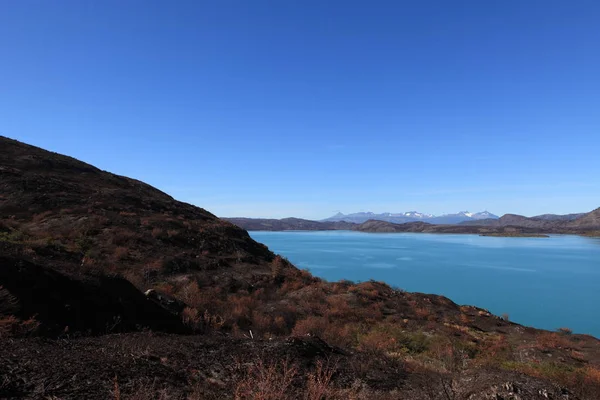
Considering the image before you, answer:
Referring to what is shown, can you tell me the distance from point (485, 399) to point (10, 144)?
50.1 meters

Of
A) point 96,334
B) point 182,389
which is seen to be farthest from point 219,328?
point 182,389

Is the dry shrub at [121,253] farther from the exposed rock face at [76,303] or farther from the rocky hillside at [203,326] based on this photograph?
the exposed rock face at [76,303]

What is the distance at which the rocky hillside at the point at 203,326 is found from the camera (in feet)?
18.5

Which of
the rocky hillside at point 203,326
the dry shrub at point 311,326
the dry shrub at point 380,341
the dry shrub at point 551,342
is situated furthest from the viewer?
the dry shrub at point 551,342

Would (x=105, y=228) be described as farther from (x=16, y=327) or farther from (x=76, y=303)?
(x=16, y=327)

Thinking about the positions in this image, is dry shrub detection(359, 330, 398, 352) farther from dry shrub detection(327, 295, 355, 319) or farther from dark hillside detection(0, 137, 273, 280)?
dark hillside detection(0, 137, 273, 280)

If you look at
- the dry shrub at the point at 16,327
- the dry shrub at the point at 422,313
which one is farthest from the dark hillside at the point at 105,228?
the dry shrub at the point at 422,313

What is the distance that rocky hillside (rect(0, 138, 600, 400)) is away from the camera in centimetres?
564

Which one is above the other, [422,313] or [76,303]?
[76,303]

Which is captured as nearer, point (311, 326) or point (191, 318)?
point (191, 318)

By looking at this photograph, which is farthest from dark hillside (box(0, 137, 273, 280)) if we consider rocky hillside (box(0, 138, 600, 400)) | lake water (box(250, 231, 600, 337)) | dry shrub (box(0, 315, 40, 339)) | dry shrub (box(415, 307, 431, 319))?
lake water (box(250, 231, 600, 337))

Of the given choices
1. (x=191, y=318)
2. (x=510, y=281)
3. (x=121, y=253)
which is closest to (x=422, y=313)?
(x=191, y=318)

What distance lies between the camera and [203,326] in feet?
38.8

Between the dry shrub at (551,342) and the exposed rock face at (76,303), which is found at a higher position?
the exposed rock face at (76,303)
